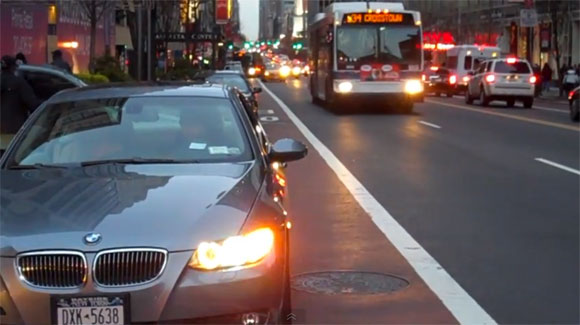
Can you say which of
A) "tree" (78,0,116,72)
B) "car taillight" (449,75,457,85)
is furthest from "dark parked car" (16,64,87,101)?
"car taillight" (449,75,457,85)

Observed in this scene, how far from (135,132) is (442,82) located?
4591 cm

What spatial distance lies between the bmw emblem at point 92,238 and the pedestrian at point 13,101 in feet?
24.8

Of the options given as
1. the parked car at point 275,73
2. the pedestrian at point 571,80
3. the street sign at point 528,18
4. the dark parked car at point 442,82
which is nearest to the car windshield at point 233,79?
the pedestrian at point 571,80

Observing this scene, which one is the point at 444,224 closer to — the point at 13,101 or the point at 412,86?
the point at 13,101

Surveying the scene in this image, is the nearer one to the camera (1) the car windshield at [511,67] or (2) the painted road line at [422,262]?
(2) the painted road line at [422,262]

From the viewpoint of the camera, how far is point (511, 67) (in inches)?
1430

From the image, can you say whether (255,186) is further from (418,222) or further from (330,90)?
(330,90)

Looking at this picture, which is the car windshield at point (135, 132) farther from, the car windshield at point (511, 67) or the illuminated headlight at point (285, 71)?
the illuminated headlight at point (285, 71)

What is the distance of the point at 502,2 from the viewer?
6938 centimetres

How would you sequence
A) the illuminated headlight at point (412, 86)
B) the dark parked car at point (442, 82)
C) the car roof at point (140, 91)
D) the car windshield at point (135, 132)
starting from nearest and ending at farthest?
1. the car windshield at point (135, 132)
2. the car roof at point (140, 91)
3. the illuminated headlight at point (412, 86)
4. the dark parked car at point (442, 82)

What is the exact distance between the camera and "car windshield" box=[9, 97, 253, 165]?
6.72 meters

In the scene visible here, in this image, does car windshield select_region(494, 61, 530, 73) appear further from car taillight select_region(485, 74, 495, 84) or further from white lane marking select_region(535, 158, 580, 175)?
white lane marking select_region(535, 158, 580, 175)

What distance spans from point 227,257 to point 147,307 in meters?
0.50

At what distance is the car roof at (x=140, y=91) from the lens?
736cm
